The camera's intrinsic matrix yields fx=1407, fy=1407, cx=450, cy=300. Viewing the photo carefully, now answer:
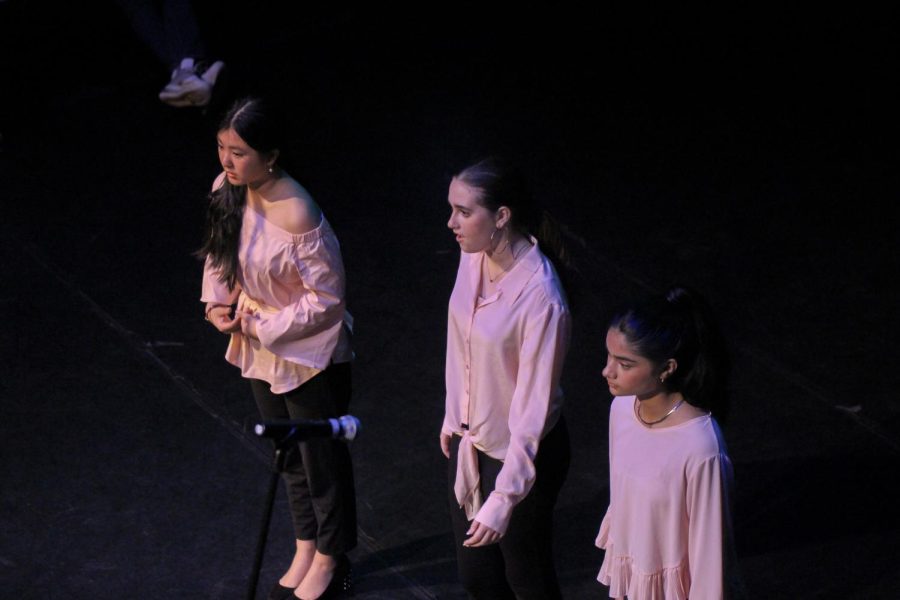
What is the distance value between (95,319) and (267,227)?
2004mm

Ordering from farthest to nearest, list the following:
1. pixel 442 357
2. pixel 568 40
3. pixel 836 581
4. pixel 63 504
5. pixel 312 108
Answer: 1. pixel 568 40
2. pixel 312 108
3. pixel 442 357
4. pixel 63 504
5. pixel 836 581

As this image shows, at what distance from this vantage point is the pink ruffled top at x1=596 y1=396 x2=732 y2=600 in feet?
9.65

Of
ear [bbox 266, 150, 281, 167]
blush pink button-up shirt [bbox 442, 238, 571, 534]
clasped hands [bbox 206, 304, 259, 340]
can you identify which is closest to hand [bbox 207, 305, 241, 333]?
clasped hands [bbox 206, 304, 259, 340]

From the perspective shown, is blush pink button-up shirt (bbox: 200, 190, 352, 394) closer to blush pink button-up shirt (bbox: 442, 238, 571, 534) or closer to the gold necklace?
blush pink button-up shirt (bbox: 442, 238, 571, 534)

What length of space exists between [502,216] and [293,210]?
0.63 meters

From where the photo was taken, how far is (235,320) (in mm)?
3727

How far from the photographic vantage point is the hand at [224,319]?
373 cm

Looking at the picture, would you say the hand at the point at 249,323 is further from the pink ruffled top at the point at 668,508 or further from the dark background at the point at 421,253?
the pink ruffled top at the point at 668,508

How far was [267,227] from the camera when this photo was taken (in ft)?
11.8

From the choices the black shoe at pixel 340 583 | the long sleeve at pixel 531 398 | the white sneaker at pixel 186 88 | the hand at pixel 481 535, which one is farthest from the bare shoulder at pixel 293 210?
the white sneaker at pixel 186 88

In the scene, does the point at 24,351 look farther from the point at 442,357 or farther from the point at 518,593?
the point at 518,593

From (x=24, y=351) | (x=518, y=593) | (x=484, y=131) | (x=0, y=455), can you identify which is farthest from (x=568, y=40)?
(x=518, y=593)

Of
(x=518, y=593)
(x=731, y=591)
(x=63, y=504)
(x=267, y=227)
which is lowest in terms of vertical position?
(x=63, y=504)

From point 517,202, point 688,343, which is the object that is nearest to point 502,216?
point 517,202
